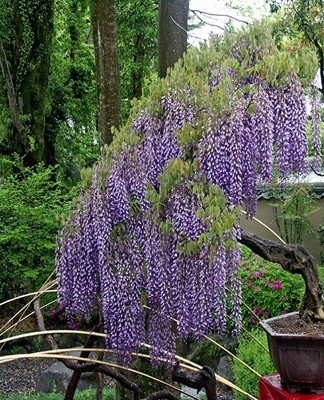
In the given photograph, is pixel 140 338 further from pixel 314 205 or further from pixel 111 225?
pixel 314 205

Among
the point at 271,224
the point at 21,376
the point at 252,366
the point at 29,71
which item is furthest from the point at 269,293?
the point at 29,71

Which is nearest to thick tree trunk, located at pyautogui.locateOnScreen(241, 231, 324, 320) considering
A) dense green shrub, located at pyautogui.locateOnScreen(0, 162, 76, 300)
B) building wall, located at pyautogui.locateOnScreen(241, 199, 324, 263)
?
dense green shrub, located at pyautogui.locateOnScreen(0, 162, 76, 300)

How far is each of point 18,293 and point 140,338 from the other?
566 cm

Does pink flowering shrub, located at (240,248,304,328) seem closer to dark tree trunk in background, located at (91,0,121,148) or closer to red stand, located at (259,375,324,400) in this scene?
dark tree trunk in background, located at (91,0,121,148)

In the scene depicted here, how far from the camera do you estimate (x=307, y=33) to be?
7.57 meters

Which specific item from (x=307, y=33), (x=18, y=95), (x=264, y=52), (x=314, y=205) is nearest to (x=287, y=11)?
(x=307, y=33)

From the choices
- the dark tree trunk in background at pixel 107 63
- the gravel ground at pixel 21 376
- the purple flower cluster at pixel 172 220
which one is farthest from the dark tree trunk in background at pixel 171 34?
the gravel ground at pixel 21 376

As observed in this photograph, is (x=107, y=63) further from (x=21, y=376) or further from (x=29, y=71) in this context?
(x=29, y=71)

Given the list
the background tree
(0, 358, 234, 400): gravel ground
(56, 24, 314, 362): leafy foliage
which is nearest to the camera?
(56, 24, 314, 362): leafy foliage

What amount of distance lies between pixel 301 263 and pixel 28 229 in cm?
539

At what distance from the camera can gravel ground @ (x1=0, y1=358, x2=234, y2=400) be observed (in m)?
6.89

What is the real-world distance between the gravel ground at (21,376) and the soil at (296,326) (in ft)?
12.1

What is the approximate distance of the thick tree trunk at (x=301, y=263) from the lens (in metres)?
2.81

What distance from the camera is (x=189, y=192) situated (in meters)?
2.45
